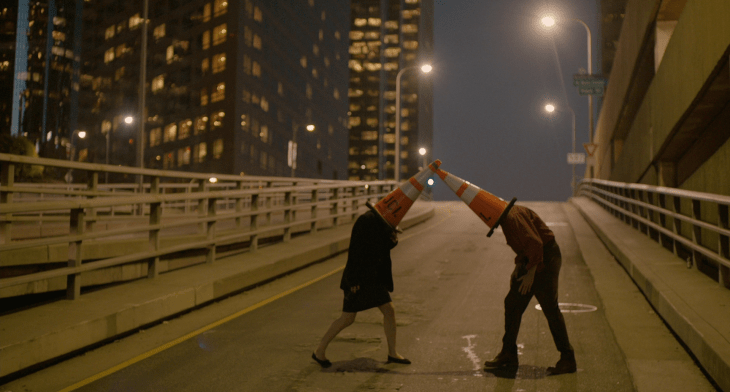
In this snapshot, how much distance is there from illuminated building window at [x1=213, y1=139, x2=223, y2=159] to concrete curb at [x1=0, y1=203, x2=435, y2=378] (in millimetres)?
59394

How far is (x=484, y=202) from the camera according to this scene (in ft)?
19.0

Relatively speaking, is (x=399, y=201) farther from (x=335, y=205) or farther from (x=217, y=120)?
(x=217, y=120)

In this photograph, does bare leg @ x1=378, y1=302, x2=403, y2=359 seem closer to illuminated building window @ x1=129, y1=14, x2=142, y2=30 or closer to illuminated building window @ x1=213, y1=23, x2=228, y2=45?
illuminated building window @ x1=213, y1=23, x2=228, y2=45

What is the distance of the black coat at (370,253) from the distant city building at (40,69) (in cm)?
12660

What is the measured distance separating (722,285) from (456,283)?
13.3 ft

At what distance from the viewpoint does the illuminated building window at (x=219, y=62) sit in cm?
7144

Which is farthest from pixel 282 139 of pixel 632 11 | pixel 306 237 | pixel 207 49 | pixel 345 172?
pixel 306 237

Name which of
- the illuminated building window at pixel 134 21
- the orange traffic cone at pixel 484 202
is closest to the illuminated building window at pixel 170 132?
the illuminated building window at pixel 134 21

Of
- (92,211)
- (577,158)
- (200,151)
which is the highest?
(200,151)

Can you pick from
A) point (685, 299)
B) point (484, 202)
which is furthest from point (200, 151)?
point (484, 202)

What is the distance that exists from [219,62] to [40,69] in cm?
8444

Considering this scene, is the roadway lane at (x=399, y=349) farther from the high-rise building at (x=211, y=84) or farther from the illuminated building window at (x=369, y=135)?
the illuminated building window at (x=369, y=135)

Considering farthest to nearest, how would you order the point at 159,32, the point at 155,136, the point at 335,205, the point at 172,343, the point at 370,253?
1. the point at 159,32
2. the point at 155,136
3. the point at 335,205
4. the point at 172,343
5. the point at 370,253

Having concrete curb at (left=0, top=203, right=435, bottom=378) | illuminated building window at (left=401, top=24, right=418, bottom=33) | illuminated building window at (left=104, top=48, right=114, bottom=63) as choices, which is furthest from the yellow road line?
illuminated building window at (left=401, top=24, right=418, bottom=33)
